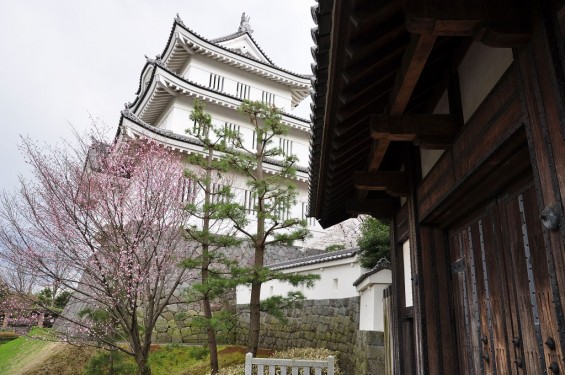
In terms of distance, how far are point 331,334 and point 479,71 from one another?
9.42 m

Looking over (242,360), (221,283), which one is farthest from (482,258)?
(242,360)

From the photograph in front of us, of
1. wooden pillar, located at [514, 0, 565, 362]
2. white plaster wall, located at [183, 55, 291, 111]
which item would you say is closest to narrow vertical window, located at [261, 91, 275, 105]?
white plaster wall, located at [183, 55, 291, 111]

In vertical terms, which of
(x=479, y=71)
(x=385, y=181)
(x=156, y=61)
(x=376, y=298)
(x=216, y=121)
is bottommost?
(x=376, y=298)

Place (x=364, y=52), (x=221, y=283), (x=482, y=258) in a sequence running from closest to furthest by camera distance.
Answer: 1. (x=364, y=52)
2. (x=482, y=258)
3. (x=221, y=283)

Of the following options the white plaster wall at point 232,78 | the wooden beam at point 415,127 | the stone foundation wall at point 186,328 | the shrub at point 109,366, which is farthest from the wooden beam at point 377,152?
the white plaster wall at point 232,78

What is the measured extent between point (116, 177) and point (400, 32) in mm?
8308

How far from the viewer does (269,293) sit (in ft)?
47.9

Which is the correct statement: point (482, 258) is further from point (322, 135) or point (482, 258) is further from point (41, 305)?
point (41, 305)

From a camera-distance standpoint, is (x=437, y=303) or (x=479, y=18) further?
(x=437, y=303)

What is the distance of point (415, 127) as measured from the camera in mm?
2746

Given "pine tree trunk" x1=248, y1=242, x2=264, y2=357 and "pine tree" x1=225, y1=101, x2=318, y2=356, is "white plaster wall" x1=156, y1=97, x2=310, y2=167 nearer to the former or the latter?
"pine tree" x1=225, y1=101, x2=318, y2=356

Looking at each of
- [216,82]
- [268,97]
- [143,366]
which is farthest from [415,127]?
[268,97]

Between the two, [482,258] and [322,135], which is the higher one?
[322,135]

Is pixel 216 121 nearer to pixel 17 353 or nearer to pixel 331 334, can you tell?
pixel 331 334
